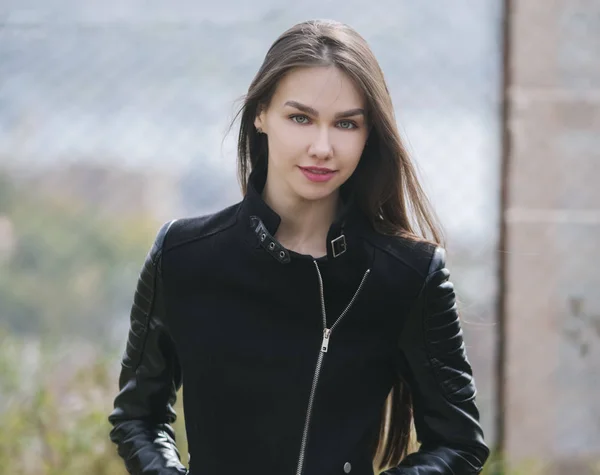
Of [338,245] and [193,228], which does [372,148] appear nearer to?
[338,245]

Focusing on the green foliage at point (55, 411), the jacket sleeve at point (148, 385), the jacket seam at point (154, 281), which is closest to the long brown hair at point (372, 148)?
the jacket seam at point (154, 281)

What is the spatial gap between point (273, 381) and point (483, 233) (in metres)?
2.08

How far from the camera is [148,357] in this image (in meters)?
2.38

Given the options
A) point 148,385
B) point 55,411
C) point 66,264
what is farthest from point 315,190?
point 66,264

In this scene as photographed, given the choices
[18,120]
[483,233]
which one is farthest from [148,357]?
[18,120]

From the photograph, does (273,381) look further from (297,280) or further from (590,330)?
(590,330)

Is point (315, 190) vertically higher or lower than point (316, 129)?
lower

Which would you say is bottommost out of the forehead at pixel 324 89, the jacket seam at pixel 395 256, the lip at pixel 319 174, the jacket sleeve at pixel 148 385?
the jacket sleeve at pixel 148 385

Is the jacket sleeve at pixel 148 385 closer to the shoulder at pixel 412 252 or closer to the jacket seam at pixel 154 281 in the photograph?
the jacket seam at pixel 154 281

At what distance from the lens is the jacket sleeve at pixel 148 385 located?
2.33 meters

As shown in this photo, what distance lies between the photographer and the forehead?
2098 mm

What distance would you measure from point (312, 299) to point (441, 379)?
1.06 ft

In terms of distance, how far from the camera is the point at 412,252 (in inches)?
89.9

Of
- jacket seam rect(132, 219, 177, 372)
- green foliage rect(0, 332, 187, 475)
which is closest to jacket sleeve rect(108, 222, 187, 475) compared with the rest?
jacket seam rect(132, 219, 177, 372)
